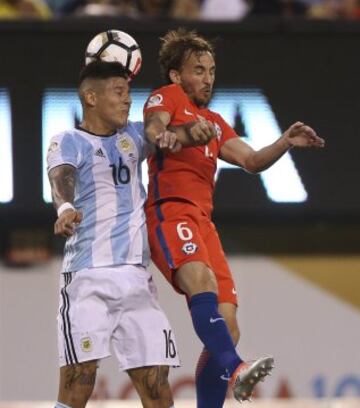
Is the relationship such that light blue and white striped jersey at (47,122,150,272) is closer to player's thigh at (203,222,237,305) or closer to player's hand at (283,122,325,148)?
player's thigh at (203,222,237,305)

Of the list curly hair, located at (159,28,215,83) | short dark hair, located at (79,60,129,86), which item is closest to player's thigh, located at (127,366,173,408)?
short dark hair, located at (79,60,129,86)

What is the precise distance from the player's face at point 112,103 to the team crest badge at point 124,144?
0.06m

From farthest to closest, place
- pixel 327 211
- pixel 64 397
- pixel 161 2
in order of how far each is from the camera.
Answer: pixel 161 2
pixel 327 211
pixel 64 397

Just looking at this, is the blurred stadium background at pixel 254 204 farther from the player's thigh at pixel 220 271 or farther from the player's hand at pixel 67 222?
the player's hand at pixel 67 222

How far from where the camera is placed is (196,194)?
→ 8.40 m

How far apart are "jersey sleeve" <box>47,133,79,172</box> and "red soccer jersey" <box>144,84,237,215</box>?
18.0 inches

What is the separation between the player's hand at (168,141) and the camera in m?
7.81

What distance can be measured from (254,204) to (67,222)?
3.82 m

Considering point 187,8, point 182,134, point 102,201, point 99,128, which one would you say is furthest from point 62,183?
point 187,8

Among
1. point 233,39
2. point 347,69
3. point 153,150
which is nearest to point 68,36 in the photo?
point 233,39

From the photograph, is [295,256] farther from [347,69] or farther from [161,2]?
[161,2]

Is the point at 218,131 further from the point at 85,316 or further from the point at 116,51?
the point at 85,316

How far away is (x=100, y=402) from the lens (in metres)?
11.3

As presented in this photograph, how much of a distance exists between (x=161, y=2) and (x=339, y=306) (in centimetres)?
240
